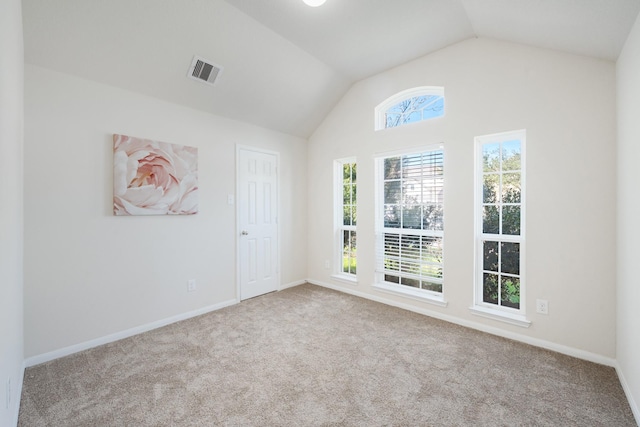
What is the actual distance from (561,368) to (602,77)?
7.65ft

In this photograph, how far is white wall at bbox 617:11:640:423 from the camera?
1764 mm

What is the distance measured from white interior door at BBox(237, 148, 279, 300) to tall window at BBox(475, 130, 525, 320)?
2.66 meters

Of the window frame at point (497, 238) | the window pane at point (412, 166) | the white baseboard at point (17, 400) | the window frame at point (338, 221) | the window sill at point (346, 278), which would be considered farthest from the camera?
the window frame at point (338, 221)

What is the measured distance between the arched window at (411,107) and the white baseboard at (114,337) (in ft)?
10.5

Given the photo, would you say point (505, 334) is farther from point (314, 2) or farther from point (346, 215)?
point (314, 2)

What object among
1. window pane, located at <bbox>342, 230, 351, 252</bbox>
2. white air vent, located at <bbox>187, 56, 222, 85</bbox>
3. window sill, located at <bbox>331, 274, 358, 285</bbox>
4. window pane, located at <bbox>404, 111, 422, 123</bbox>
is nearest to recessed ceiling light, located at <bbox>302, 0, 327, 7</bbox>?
white air vent, located at <bbox>187, 56, 222, 85</bbox>

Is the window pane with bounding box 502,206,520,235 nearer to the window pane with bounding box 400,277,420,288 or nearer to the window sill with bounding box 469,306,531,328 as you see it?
the window sill with bounding box 469,306,531,328

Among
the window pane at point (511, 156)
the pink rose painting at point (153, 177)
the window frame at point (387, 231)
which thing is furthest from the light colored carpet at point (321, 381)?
the window pane at point (511, 156)

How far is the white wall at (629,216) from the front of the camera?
5.79ft

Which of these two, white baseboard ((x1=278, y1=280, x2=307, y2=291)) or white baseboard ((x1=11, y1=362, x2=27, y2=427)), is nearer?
white baseboard ((x1=11, y1=362, x2=27, y2=427))

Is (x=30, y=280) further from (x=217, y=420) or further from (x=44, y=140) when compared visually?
(x=217, y=420)

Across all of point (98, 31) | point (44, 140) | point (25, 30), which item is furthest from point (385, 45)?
point (44, 140)

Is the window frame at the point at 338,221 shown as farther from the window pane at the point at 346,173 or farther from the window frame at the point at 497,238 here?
the window frame at the point at 497,238

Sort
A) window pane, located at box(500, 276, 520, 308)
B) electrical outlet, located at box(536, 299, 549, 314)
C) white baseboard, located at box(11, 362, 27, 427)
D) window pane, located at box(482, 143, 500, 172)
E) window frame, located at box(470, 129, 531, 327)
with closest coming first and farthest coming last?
white baseboard, located at box(11, 362, 27, 427) → electrical outlet, located at box(536, 299, 549, 314) → window frame, located at box(470, 129, 531, 327) → window pane, located at box(500, 276, 520, 308) → window pane, located at box(482, 143, 500, 172)
